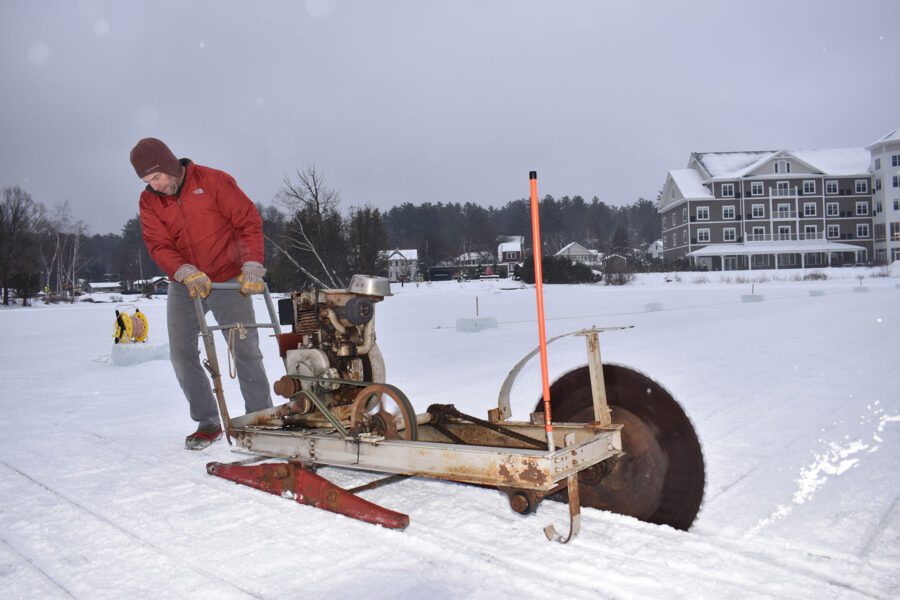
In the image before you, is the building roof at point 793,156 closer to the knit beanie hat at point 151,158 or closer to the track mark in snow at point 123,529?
the knit beanie hat at point 151,158

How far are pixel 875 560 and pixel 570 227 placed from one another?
371 feet

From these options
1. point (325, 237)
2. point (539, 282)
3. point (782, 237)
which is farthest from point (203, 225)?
point (782, 237)

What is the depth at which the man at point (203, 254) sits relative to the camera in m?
4.15

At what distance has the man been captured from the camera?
415cm

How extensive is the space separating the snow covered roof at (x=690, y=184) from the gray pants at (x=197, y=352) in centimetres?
5573

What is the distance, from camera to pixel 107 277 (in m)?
107

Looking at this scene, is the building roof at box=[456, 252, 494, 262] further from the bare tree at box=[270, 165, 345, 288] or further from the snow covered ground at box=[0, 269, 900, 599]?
the snow covered ground at box=[0, 269, 900, 599]

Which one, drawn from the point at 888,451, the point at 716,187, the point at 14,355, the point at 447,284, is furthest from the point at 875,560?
the point at 716,187

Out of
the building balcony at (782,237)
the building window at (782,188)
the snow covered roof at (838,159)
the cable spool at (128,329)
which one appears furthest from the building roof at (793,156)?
the cable spool at (128,329)

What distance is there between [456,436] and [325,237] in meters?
22.6

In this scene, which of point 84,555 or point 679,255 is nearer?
point 84,555

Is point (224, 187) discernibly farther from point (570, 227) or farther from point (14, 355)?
point (570, 227)

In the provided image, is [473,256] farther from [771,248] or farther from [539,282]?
[539,282]

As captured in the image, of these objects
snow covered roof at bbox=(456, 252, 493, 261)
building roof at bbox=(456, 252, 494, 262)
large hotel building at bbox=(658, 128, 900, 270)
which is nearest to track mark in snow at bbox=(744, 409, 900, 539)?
large hotel building at bbox=(658, 128, 900, 270)
